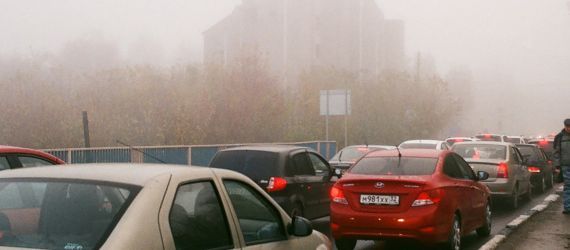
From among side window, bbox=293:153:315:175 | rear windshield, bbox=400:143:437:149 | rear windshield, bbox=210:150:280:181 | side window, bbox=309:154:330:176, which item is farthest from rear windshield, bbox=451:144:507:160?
rear windshield, bbox=210:150:280:181

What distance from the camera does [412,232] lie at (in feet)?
29.8

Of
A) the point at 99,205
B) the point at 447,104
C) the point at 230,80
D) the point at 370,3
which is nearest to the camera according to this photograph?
the point at 99,205

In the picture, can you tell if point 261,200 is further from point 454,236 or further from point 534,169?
point 534,169

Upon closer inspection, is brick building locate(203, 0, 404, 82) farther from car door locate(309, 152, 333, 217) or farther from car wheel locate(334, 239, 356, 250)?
car wheel locate(334, 239, 356, 250)

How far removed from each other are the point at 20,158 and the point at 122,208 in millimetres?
4942

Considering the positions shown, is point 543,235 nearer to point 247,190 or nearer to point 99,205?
point 247,190

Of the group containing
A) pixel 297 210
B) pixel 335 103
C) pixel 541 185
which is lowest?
pixel 541 185

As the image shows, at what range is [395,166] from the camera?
32.6 feet

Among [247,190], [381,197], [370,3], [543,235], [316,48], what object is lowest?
[543,235]

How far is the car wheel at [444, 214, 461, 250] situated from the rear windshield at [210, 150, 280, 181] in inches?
112

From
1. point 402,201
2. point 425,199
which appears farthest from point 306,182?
point 425,199

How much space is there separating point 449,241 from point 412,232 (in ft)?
2.43

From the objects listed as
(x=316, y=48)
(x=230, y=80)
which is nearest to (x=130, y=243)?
(x=230, y=80)

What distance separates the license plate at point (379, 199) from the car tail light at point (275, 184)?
1985 mm
